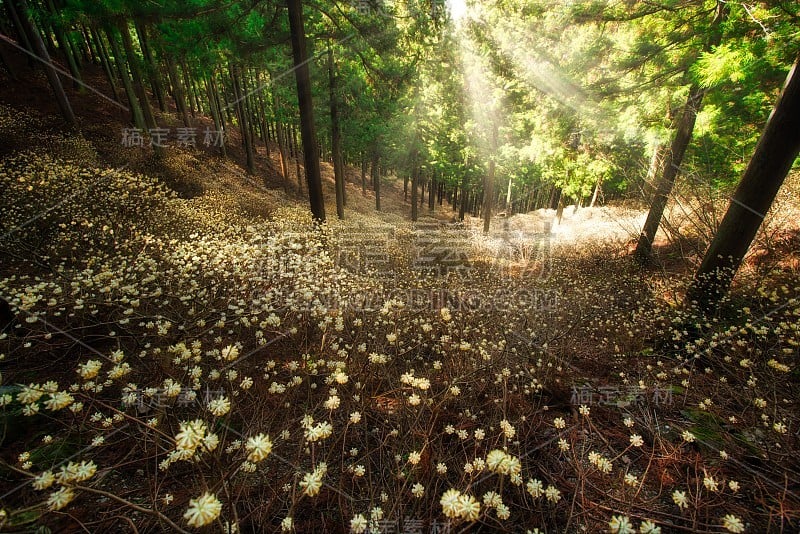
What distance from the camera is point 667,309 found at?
541 cm

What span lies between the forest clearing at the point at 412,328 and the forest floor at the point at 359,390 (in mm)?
34

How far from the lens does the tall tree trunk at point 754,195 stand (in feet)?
12.5

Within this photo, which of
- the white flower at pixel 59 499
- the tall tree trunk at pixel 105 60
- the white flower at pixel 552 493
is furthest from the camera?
the tall tree trunk at pixel 105 60

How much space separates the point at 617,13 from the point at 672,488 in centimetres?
896

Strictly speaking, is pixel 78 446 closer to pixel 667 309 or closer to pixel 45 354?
pixel 45 354

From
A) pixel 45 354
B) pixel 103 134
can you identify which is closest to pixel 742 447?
pixel 45 354

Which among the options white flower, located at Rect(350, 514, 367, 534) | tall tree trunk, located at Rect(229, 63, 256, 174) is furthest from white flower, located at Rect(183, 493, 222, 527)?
tall tree trunk, located at Rect(229, 63, 256, 174)

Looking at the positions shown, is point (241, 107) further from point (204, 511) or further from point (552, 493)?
point (552, 493)

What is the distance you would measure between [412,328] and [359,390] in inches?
63.8

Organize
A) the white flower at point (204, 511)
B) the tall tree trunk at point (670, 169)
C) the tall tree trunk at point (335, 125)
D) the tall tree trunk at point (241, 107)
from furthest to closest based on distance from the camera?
the tall tree trunk at point (241, 107)
the tall tree trunk at point (335, 125)
the tall tree trunk at point (670, 169)
the white flower at point (204, 511)

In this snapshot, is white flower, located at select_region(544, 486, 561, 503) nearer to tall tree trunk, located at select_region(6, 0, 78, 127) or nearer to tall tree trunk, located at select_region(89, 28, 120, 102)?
tall tree trunk, located at select_region(6, 0, 78, 127)

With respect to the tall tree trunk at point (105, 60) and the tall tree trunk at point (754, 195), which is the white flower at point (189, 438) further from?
the tall tree trunk at point (105, 60)

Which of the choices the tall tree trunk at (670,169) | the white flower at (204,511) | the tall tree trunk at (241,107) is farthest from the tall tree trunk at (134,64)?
the tall tree trunk at (670,169)

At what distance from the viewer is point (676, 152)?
8164mm
